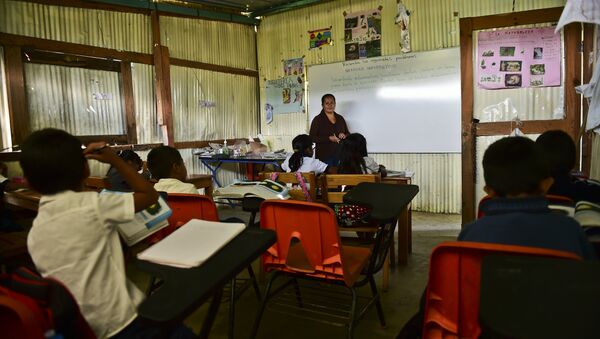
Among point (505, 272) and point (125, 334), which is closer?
point (505, 272)

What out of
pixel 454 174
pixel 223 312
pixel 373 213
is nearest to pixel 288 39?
pixel 454 174

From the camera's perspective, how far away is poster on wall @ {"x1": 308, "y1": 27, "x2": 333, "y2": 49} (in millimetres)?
5227

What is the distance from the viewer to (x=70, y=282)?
3.09 feet

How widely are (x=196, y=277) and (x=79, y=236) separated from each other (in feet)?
1.21

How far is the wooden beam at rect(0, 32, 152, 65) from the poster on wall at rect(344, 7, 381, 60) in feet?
8.25

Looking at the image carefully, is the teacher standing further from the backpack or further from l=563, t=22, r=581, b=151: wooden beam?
the backpack

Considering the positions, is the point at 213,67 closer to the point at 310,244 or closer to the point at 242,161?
the point at 242,161

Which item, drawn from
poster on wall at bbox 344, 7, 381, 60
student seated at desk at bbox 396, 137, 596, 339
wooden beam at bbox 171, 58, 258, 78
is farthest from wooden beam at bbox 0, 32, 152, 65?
student seated at desk at bbox 396, 137, 596, 339

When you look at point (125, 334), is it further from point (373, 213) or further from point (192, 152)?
point (192, 152)

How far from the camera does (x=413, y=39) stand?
459 cm

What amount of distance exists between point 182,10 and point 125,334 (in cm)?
494

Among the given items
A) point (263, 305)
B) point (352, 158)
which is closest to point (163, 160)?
point (263, 305)

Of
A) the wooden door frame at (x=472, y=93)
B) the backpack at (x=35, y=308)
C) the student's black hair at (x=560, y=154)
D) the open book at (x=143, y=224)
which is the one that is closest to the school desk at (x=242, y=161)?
the wooden door frame at (x=472, y=93)

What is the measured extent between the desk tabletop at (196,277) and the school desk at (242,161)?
3684 mm
